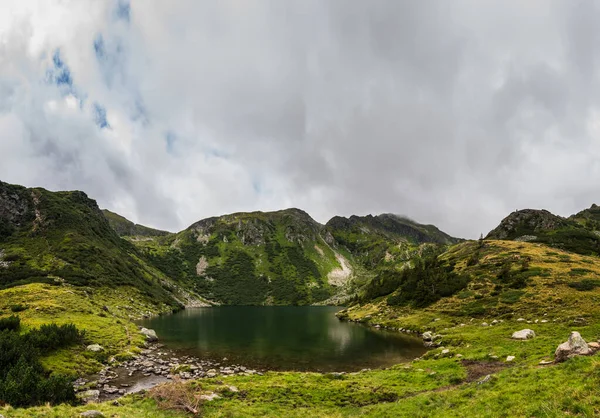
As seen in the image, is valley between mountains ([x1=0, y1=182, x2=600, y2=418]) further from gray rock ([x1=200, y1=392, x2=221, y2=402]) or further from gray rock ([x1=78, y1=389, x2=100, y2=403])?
gray rock ([x1=78, y1=389, x2=100, y2=403])

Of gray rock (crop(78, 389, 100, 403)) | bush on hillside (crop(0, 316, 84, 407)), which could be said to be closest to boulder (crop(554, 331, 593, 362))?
bush on hillside (crop(0, 316, 84, 407))

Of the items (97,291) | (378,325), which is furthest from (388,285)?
(97,291)

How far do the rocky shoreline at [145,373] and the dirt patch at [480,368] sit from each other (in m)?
25.6

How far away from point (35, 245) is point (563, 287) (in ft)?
725

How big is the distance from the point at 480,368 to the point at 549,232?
167 m

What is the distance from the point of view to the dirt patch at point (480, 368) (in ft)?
92.1

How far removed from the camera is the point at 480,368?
100 ft

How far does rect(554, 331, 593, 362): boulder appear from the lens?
848 inches

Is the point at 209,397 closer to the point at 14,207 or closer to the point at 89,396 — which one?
the point at 89,396

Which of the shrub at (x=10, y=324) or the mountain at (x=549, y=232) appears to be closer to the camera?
the shrub at (x=10, y=324)

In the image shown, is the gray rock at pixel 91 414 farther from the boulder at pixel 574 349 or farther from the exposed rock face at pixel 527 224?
the exposed rock face at pixel 527 224

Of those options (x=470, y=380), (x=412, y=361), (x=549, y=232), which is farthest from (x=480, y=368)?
(x=549, y=232)

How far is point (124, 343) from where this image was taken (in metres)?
58.3

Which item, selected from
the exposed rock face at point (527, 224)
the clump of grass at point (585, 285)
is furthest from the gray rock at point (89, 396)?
the exposed rock face at point (527, 224)
